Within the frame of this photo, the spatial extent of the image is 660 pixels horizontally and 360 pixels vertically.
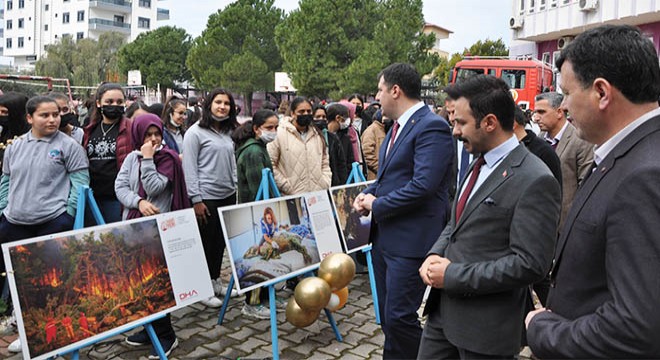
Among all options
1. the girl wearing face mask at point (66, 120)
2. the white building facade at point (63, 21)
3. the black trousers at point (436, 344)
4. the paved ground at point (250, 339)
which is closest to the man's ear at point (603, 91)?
the black trousers at point (436, 344)

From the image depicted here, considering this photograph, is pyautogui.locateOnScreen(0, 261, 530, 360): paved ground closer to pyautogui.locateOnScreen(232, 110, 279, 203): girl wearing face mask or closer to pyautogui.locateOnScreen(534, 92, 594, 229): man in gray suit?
pyautogui.locateOnScreen(232, 110, 279, 203): girl wearing face mask

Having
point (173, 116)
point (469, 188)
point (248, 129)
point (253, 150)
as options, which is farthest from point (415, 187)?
point (173, 116)

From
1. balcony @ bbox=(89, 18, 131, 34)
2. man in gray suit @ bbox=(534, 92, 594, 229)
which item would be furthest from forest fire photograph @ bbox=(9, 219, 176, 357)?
balcony @ bbox=(89, 18, 131, 34)

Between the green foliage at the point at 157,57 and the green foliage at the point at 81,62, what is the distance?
188cm

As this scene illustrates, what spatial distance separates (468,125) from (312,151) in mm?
3538

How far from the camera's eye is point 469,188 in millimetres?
2729

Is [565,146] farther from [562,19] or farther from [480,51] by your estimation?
[480,51]

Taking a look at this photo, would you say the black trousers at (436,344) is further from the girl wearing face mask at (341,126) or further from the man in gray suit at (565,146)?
the girl wearing face mask at (341,126)

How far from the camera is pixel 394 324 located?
3.63 m

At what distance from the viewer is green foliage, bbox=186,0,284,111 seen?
164 feet

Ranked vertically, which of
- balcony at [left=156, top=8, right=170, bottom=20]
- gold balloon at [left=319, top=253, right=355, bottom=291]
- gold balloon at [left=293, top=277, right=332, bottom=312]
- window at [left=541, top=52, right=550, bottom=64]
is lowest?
gold balloon at [left=293, top=277, right=332, bottom=312]

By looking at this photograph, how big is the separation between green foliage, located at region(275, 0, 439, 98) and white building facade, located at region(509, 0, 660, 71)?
775cm

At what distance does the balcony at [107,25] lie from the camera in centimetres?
8181

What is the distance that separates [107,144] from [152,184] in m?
0.91
